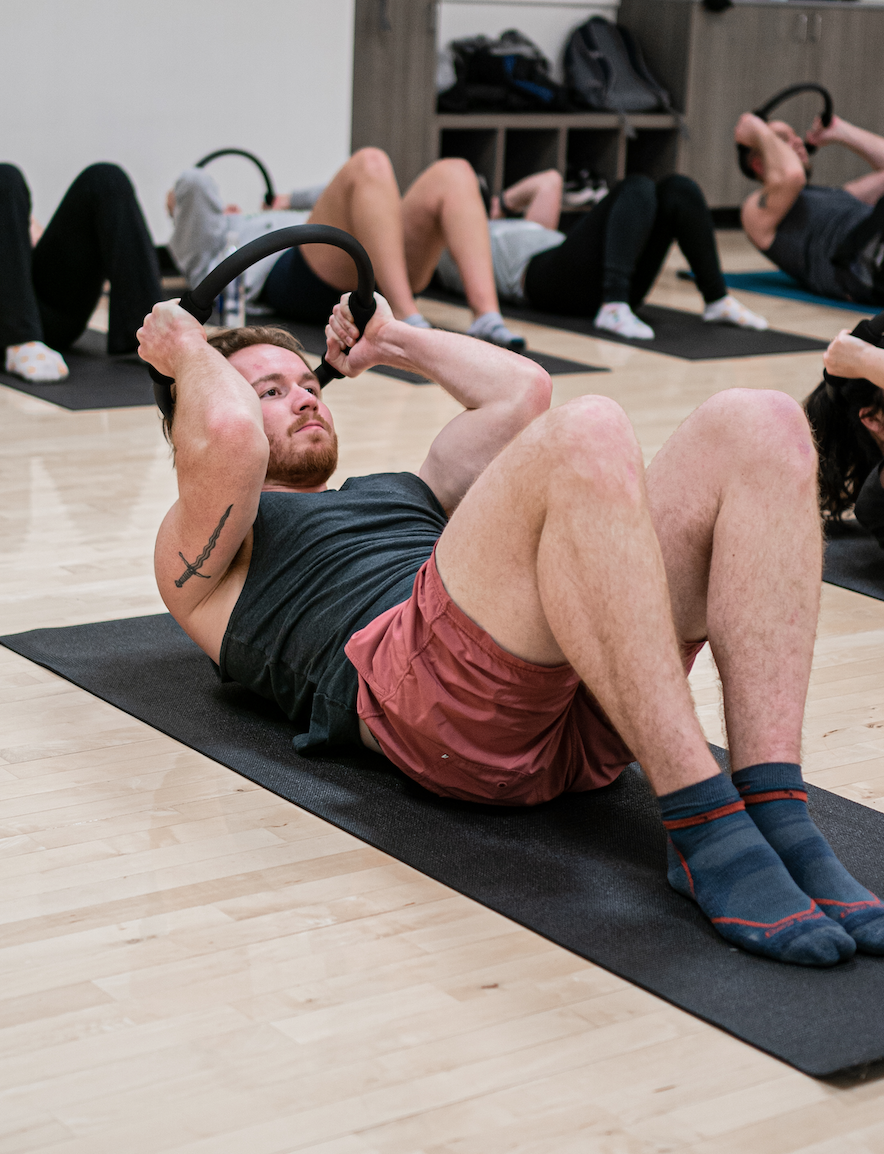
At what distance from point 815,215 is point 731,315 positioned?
2.36 feet

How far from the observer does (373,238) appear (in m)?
4.34

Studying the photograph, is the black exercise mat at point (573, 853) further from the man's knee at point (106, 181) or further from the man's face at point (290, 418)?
the man's knee at point (106, 181)

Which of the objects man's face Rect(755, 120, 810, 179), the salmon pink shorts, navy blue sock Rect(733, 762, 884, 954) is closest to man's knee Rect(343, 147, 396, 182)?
man's face Rect(755, 120, 810, 179)

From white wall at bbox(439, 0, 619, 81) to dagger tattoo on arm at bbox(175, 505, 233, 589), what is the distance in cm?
550

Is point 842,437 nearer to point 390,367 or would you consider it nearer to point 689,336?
point 390,367

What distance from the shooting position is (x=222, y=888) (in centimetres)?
147

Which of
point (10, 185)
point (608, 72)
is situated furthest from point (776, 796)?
point (608, 72)

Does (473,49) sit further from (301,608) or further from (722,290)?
(301,608)

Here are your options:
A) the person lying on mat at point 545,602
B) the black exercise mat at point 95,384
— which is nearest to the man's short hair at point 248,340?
the person lying on mat at point 545,602

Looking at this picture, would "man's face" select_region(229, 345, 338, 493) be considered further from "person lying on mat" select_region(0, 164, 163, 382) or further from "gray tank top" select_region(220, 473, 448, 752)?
"person lying on mat" select_region(0, 164, 163, 382)

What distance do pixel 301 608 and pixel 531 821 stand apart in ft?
1.17

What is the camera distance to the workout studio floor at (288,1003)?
43.9 inches

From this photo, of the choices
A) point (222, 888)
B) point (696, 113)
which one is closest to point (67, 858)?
point (222, 888)

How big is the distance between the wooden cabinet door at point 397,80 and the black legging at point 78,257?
8.06 ft
